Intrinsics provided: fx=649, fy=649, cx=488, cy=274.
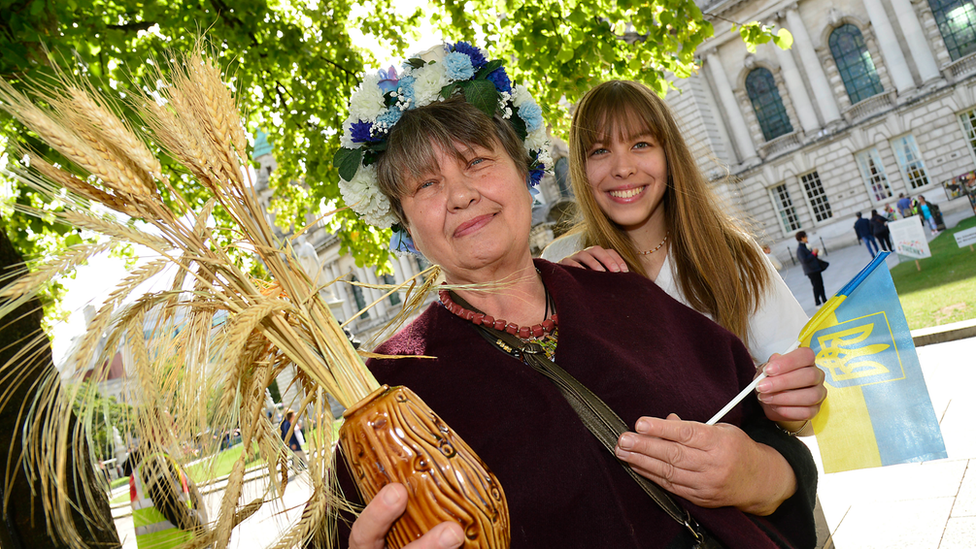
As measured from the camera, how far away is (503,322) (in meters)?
2.03

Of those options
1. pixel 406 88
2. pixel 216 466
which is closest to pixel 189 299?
pixel 216 466

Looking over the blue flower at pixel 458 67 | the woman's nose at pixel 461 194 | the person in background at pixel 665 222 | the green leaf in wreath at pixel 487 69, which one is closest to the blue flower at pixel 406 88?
the blue flower at pixel 458 67

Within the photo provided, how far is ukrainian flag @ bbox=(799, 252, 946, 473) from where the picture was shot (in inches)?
76.6

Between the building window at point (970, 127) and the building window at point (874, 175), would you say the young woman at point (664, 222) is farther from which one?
the building window at point (874, 175)

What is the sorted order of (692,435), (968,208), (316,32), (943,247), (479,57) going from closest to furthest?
1. (692,435)
2. (479,57)
3. (316,32)
4. (943,247)
5. (968,208)

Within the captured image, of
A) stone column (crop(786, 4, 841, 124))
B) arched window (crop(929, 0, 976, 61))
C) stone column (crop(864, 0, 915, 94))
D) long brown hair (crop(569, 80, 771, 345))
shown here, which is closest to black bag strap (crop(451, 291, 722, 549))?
long brown hair (crop(569, 80, 771, 345))

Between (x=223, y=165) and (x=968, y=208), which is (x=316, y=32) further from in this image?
(x=968, y=208)

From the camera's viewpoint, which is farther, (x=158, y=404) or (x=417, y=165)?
(x=417, y=165)

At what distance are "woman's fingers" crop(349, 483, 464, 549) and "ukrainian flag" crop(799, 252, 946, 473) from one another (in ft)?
4.36

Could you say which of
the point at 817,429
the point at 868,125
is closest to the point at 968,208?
the point at 868,125

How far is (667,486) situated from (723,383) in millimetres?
593

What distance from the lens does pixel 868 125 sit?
98.1 feet

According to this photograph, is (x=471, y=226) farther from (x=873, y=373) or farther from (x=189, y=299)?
(x=873, y=373)

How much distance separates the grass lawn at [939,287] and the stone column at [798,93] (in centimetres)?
1705
